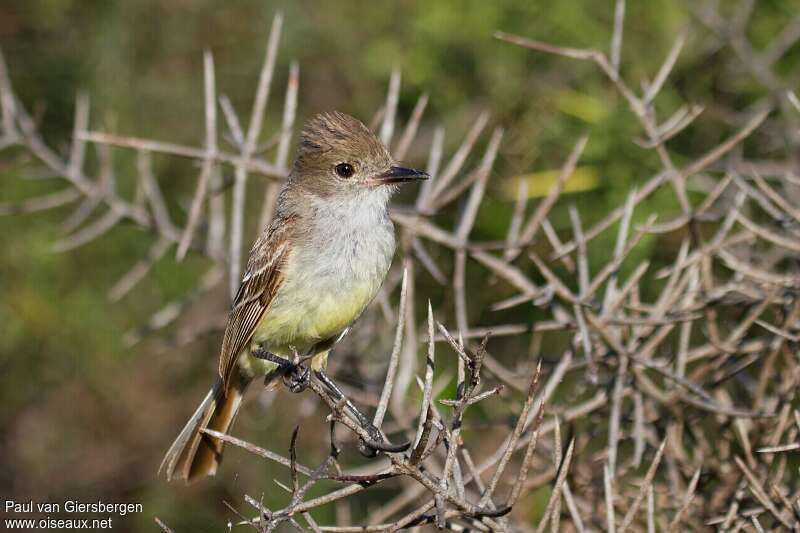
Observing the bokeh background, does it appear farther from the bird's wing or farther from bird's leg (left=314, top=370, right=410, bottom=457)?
bird's leg (left=314, top=370, right=410, bottom=457)

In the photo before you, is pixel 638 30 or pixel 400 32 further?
pixel 400 32

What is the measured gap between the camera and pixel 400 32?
5809mm

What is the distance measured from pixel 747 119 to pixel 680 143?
0.54 meters

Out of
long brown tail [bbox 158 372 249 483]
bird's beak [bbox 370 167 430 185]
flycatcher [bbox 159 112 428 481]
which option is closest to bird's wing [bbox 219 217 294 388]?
flycatcher [bbox 159 112 428 481]

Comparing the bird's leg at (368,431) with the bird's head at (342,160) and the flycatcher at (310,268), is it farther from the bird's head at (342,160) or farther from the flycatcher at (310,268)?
the bird's head at (342,160)

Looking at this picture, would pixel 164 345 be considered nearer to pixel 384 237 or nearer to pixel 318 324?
pixel 318 324

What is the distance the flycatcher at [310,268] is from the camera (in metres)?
4.12

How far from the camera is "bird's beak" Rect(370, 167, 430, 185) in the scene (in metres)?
4.11

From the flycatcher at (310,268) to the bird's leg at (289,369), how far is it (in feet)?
0.06

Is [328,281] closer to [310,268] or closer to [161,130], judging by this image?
[310,268]

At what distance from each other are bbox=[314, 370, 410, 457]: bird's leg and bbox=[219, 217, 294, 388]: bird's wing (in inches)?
14.3

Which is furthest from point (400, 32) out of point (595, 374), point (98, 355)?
point (595, 374)

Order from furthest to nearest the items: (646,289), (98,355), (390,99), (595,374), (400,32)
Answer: (98,355)
(400,32)
(646,289)
(390,99)
(595,374)

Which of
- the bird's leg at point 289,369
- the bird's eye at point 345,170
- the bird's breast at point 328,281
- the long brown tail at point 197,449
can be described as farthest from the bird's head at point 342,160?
the long brown tail at point 197,449
